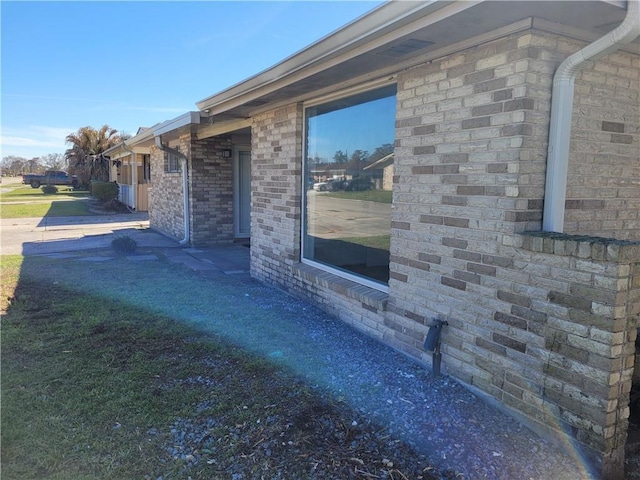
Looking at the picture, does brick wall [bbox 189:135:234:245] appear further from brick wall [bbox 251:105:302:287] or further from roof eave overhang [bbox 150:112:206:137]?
brick wall [bbox 251:105:302:287]

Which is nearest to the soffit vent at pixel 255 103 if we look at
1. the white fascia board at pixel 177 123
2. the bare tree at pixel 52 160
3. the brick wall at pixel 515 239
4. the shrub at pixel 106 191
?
the white fascia board at pixel 177 123

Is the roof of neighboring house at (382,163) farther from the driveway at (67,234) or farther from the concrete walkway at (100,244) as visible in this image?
the driveway at (67,234)

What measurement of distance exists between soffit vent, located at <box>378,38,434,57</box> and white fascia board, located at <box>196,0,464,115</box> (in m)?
0.14

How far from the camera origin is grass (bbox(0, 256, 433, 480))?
2.48 meters

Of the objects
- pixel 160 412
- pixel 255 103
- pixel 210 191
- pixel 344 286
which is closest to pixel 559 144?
pixel 344 286

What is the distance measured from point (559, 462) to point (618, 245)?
128 centimetres

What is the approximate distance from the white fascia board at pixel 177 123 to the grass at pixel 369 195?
12.3 ft

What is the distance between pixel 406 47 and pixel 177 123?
670 centimetres

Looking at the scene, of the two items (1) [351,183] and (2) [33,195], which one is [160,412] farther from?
(2) [33,195]

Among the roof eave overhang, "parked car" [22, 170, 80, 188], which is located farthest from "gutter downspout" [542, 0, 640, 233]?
"parked car" [22, 170, 80, 188]

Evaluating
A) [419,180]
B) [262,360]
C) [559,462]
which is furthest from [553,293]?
[262,360]

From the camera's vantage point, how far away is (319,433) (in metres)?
2.79

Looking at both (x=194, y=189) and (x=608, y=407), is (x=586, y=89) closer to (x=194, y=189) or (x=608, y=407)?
(x=608, y=407)

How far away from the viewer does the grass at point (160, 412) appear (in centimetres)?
248
